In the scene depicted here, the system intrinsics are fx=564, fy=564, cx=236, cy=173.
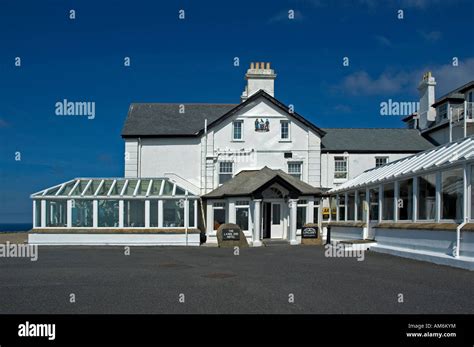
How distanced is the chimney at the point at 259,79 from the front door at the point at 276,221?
7.57m

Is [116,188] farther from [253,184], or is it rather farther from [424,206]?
[424,206]

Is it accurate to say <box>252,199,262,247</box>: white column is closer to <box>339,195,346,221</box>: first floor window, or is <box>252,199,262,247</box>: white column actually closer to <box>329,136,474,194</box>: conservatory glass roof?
<box>329,136,474,194</box>: conservatory glass roof

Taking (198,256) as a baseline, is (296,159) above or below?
above

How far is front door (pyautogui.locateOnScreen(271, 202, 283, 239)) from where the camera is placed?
30.4 m

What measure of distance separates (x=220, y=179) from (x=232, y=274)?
18041mm

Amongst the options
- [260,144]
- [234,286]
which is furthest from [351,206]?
[234,286]

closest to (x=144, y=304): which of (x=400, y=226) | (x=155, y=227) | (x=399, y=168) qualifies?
(x=400, y=226)

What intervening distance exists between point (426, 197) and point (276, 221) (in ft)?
39.2

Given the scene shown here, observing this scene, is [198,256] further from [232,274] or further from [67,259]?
[232,274]

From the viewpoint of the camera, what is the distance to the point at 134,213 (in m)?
28.5

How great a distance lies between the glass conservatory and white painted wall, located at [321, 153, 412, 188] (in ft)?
29.5
